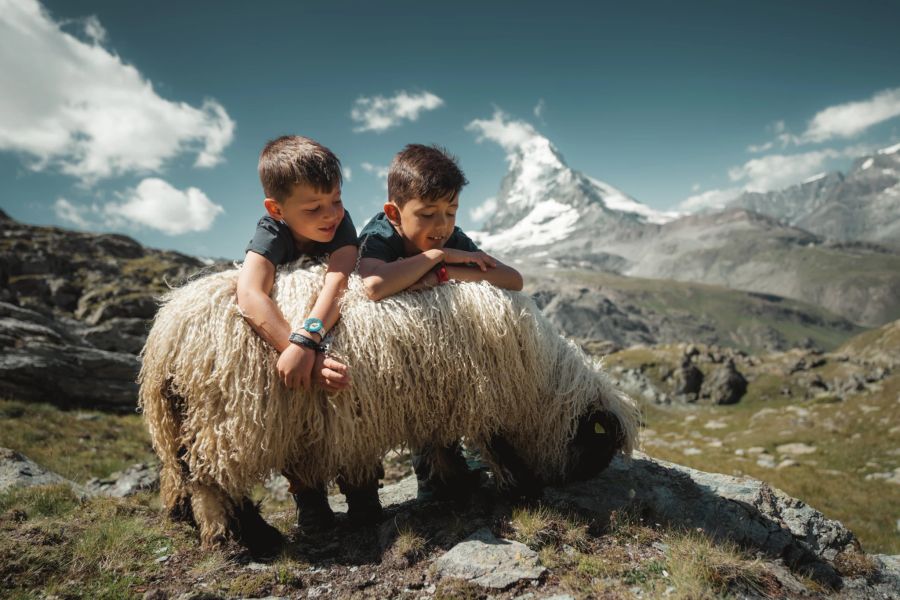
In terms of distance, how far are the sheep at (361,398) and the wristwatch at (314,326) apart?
0.84 ft

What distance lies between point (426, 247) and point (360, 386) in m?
1.63

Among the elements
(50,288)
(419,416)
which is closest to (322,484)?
(419,416)

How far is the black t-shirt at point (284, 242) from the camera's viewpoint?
431 centimetres

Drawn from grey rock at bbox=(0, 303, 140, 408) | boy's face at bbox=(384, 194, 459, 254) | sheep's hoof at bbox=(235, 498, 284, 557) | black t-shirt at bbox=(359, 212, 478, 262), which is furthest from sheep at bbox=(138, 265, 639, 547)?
grey rock at bbox=(0, 303, 140, 408)

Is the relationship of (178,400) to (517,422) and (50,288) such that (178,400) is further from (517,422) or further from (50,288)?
(50,288)

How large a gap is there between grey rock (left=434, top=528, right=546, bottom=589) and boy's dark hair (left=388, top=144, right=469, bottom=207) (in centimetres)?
317

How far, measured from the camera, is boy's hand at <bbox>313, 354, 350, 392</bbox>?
3.81 metres

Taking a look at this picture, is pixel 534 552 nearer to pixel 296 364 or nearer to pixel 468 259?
pixel 296 364

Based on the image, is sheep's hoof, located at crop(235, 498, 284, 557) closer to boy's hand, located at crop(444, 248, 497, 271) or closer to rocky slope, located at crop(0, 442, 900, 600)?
rocky slope, located at crop(0, 442, 900, 600)

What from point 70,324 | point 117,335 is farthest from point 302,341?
point 70,324

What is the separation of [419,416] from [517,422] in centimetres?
107

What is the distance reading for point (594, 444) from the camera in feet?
16.5

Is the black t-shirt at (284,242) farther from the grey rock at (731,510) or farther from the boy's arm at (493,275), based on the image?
the grey rock at (731,510)

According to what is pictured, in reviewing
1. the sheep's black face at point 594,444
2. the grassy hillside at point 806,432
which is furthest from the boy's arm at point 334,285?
the grassy hillside at point 806,432
